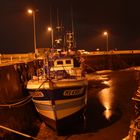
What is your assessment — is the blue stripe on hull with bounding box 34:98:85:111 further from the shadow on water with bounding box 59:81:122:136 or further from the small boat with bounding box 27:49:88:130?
the shadow on water with bounding box 59:81:122:136

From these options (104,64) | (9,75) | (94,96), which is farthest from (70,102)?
(104,64)

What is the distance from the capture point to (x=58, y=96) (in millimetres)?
13688

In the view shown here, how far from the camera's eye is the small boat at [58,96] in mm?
13711

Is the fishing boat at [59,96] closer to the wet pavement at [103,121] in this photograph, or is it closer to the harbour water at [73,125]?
the wet pavement at [103,121]

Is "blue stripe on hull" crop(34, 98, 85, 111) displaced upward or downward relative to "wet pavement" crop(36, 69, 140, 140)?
upward

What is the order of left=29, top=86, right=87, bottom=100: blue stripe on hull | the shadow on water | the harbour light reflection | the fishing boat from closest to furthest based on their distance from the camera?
left=29, top=86, right=87, bottom=100: blue stripe on hull → the fishing boat → the shadow on water → the harbour light reflection

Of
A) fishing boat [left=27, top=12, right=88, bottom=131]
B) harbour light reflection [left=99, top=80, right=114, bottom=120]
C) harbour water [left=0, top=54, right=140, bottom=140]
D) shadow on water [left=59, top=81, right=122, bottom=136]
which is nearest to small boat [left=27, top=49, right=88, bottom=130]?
fishing boat [left=27, top=12, right=88, bottom=131]

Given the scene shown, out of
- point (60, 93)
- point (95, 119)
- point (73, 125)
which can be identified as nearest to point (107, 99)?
point (95, 119)

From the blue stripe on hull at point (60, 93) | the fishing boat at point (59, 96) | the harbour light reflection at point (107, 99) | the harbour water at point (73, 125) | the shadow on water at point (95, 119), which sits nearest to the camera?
the harbour water at point (73, 125)

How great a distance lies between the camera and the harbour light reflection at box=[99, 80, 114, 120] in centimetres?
1753

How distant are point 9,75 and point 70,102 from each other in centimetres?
430

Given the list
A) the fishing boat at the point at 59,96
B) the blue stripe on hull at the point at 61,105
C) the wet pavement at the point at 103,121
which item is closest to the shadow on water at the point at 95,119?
the wet pavement at the point at 103,121

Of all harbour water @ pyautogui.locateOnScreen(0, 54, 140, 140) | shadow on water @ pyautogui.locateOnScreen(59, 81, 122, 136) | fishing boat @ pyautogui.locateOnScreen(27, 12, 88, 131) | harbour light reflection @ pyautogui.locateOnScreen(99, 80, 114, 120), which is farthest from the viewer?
harbour light reflection @ pyautogui.locateOnScreen(99, 80, 114, 120)

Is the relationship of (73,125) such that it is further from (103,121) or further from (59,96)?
(59,96)
